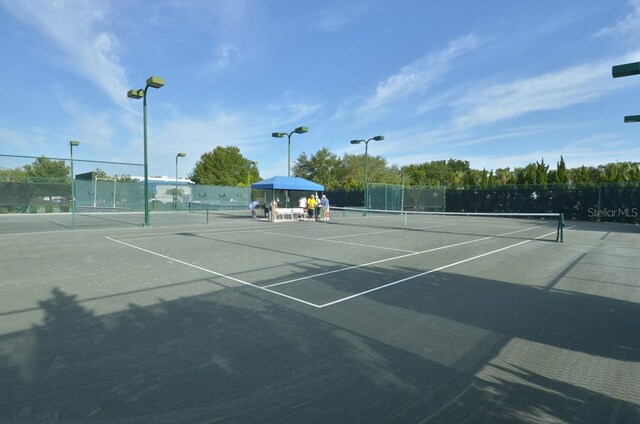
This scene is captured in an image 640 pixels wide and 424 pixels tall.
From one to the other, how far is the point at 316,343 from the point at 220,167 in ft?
229

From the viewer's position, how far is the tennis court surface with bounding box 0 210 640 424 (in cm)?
300

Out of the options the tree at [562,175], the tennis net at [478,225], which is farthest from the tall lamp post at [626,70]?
the tree at [562,175]

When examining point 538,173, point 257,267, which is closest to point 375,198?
point 538,173

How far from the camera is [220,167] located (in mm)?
70562

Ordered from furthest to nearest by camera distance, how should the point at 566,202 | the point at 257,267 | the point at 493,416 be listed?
the point at 566,202 < the point at 257,267 < the point at 493,416

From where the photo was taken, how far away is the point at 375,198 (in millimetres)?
36531

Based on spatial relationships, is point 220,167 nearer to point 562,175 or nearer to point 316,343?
point 562,175

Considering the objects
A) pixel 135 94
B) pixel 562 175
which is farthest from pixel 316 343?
pixel 562 175

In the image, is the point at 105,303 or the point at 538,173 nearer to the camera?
the point at 105,303

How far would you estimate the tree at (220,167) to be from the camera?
69.8 metres

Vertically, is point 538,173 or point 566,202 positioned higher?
point 538,173

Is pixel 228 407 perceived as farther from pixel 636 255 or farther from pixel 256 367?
pixel 636 255

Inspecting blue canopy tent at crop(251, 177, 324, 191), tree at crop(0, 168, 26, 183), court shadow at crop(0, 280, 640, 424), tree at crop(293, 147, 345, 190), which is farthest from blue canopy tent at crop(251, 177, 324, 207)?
tree at crop(293, 147, 345, 190)

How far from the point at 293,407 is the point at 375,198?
34165mm
